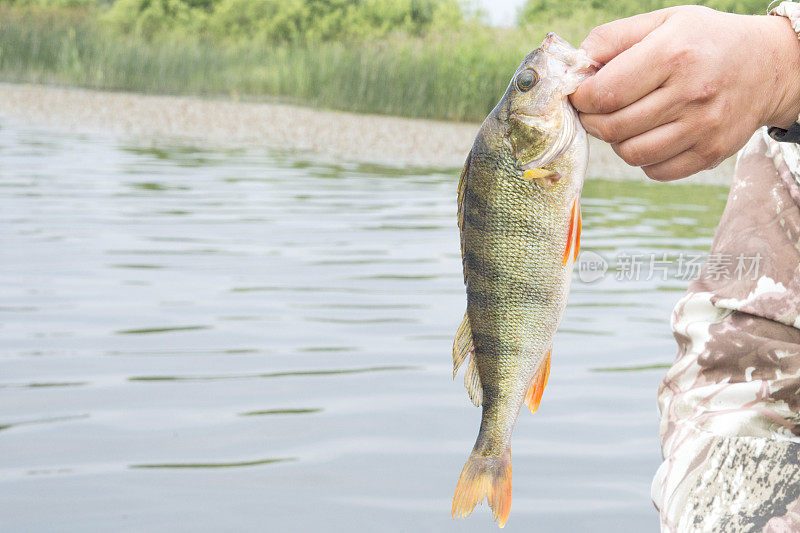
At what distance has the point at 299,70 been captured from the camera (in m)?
22.5

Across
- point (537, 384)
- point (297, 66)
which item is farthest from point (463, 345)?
point (297, 66)

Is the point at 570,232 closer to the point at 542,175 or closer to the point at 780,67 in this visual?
the point at 542,175

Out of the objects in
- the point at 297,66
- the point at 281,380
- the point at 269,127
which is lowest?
the point at 269,127

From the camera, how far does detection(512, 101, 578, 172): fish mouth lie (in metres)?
1.75

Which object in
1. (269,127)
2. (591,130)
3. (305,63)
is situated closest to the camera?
(591,130)

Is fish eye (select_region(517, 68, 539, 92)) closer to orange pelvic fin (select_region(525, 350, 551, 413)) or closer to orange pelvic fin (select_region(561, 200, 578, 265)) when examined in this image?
orange pelvic fin (select_region(561, 200, 578, 265))

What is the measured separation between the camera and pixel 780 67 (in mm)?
1827

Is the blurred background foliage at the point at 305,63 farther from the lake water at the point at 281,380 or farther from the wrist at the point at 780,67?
the wrist at the point at 780,67

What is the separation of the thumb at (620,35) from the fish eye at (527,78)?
0.11m

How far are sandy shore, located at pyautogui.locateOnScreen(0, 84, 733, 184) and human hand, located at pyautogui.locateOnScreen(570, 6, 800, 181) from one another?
12164mm

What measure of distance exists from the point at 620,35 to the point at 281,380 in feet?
9.78

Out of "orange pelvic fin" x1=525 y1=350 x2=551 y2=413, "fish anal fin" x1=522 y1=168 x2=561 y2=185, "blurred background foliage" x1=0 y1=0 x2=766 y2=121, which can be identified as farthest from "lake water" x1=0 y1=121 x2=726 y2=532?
"blurred background foliage" x1=0 y1=0 x2=766 y2=121

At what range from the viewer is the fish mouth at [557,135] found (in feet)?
5.74

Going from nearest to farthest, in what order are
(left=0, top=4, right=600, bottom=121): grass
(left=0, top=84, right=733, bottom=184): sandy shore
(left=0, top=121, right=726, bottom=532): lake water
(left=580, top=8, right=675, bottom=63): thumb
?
(left=580, top=8, right=675, bottom=63): thumb < (left=0, top=121, right=726, bottom=532): lake water < (left=0, top=84, right=733, bottom=184): sandy shore < (left=0, top=4, right=600, bottom=121): grass
